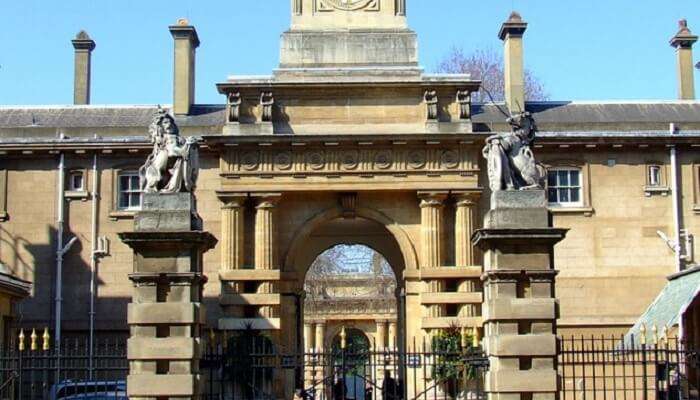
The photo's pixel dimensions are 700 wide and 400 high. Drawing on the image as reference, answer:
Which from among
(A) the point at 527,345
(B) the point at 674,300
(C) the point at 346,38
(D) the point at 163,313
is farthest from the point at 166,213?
(C) the point at 346,38

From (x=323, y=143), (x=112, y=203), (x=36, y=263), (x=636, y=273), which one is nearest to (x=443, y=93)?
(x=323, y=143)

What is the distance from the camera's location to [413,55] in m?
32.8

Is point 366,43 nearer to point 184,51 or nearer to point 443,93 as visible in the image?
point 443,93

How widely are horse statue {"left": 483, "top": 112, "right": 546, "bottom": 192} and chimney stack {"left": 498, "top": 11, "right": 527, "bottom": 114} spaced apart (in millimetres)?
17152

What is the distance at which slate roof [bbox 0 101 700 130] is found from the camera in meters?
34.2

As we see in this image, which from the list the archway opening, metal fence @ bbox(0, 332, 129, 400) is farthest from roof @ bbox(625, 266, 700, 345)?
the archway opening

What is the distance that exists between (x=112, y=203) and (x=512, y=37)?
1297cm

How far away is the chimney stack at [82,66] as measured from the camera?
3744 centimetres

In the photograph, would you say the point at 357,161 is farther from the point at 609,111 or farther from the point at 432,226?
the point at 609,111

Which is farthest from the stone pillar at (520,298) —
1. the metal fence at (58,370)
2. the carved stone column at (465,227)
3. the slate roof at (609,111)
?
the slate roof at (609,111)

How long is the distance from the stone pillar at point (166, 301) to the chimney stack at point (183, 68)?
681 inches

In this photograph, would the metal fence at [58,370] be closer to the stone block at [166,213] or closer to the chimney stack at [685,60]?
the stone block at [166,213]

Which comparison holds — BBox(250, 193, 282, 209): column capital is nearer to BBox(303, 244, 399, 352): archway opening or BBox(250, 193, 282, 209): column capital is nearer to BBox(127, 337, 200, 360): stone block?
BBox(127, 337, 200, 360): stone block

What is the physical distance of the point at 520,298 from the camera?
1705 centimetres
